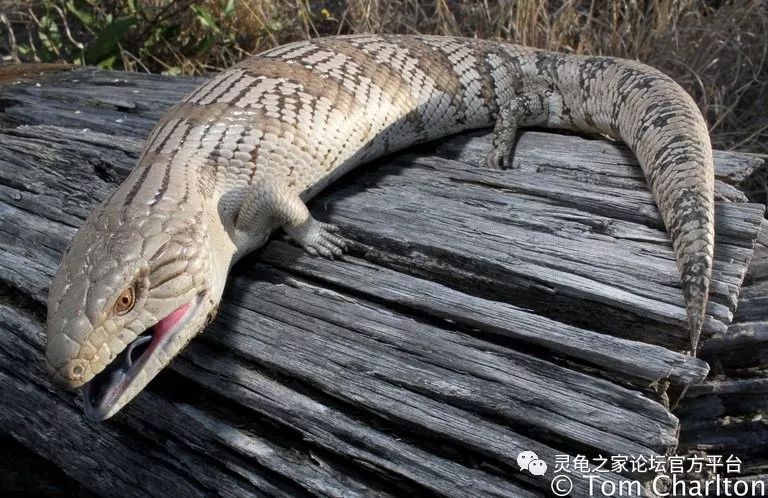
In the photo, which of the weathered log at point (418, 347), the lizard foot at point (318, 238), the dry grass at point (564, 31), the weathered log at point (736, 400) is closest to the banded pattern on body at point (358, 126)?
the lizard foot at point (318, 238)

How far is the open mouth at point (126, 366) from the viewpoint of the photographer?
8.46 feet

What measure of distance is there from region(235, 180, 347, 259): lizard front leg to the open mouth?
608mm

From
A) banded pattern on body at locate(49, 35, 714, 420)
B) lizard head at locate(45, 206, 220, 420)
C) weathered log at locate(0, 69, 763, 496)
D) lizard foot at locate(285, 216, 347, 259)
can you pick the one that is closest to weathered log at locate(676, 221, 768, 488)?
weathered log at locate(0, 69, 763, 496)

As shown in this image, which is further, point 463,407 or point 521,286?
point 521,286

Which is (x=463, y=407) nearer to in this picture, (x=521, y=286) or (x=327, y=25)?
(x=521, y=286)

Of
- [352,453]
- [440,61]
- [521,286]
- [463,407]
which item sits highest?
[440,61]

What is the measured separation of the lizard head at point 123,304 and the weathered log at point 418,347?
0.29 metres

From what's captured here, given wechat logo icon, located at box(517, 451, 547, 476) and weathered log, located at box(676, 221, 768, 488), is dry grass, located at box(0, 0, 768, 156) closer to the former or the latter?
weathered log, located at box(676, 221, 768, 488)

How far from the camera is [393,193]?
368 cm

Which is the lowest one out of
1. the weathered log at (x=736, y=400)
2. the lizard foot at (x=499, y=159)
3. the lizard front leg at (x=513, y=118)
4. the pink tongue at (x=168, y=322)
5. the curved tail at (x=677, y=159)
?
the weathered log at (x=736, y=400)

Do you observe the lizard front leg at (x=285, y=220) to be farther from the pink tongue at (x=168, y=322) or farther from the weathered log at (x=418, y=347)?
the pink tongue at (x=168, y=322)

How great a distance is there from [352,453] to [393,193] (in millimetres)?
1448

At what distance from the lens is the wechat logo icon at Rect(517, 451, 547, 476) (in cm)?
245

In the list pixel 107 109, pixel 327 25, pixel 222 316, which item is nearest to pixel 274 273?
pixel 222 316
